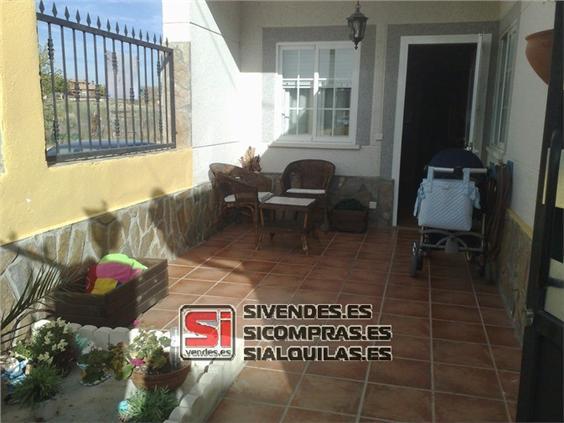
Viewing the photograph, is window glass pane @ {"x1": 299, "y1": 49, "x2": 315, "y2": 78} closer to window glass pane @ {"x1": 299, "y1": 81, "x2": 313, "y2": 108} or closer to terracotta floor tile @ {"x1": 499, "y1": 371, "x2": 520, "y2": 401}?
window glass pane @ {"x1": 299, "y1": 81, "x2": 313, "y2": 108}

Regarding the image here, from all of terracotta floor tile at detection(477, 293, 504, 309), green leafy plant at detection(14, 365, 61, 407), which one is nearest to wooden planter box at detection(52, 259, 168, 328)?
green leafy plant at detection(14, 365, 61, 407)

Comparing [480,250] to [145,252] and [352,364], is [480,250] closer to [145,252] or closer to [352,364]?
[352,364]

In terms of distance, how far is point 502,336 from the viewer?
3271mm

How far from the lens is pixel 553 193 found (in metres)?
1.58

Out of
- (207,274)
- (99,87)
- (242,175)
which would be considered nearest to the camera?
(99,87)

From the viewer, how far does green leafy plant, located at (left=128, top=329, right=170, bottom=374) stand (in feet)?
8.24

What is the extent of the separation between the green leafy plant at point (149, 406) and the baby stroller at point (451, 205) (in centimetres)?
279

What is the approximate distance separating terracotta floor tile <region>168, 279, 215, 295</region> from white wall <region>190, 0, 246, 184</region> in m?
1.58

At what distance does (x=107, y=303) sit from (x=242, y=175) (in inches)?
138

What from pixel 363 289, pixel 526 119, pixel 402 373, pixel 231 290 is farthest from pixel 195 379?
pixel 526 119

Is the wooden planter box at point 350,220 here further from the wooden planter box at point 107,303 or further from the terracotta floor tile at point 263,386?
the terracotta floor tile at point 263,386

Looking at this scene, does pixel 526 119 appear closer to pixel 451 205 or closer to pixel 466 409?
pixel 451 205

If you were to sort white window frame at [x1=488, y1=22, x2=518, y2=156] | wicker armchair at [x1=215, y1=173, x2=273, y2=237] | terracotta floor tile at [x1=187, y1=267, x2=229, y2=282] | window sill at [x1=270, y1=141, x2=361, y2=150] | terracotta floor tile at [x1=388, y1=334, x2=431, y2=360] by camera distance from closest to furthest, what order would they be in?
terracotta floor tile at [x1=388, y1=334, x2=431, y2=360], terracotta floor tile at [x1=187, y1=267, x2=229, y2=282], white window frame at [x1=488, y1=22, x2=518, y2=156], wicker armchair at [x1=215, y1=173, x2=273, y2=237], window sill at [x1=270, y1=141, x2=361, y2=150]

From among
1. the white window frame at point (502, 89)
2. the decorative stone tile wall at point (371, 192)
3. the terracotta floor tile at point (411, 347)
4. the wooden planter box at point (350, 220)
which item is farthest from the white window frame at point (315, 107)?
the terracotta floor tile at point (411, 347)
